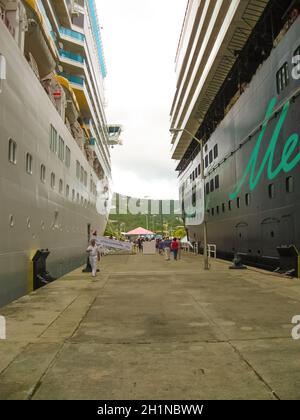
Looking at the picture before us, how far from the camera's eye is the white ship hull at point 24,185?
30.4 feet

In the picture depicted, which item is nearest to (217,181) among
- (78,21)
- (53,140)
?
(78,21)

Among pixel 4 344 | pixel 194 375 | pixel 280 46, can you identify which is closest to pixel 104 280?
pixel 4 344

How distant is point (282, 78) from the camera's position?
51.6 feet

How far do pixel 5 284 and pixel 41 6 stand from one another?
15.0 m

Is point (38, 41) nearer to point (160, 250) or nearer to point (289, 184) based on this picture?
point (289, 184)

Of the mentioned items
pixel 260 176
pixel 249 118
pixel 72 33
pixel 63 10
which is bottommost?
pixel 260 176

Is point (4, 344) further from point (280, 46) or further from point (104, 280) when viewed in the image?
point (280, 46)

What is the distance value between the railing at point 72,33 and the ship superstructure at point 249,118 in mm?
8799

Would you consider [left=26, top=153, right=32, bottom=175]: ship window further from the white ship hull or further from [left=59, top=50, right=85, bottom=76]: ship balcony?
[left=59, top=50, right=85, bottom=76]: ship balcony

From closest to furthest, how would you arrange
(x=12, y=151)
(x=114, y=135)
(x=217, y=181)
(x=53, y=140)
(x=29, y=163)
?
(x=12, y=151) < (x=29, y=163) < (x=53, y=140) < (x=217, y=181) < (x=114, y=135)

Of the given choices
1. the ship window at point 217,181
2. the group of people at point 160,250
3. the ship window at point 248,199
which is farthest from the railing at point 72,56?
the ship window at point 248,199

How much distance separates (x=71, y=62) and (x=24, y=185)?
→ 1880 centimetres

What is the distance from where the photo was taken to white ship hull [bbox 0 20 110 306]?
364 inches

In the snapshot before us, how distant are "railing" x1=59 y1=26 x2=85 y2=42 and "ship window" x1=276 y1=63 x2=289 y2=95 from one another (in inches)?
626
